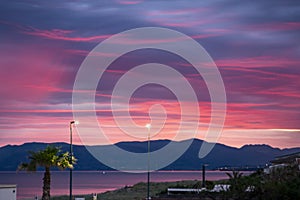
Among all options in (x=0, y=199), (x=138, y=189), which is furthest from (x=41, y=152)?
(x=138, y=189)

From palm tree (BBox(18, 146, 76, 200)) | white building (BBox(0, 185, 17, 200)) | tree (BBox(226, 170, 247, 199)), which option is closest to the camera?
white building (BBox(0, 185, 17, 200))

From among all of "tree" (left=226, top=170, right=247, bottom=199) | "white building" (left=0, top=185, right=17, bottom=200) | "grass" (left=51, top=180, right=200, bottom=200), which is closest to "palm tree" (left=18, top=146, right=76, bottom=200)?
"white building" (left=0, top=185, right=17, bottom=200)

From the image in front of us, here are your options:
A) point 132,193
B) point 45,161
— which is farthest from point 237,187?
point 132,193

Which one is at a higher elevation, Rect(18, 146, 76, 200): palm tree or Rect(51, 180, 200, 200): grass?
Rect(18, 146, 76, 200): palm tree

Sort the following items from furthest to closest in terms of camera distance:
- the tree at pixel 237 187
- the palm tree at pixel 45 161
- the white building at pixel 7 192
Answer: the palm tree at pixel 45 161 < the tree at pixel 237 187 < the white building at pixel 7 192

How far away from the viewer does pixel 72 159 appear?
61844mm

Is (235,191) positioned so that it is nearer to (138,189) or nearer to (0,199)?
(0,199)

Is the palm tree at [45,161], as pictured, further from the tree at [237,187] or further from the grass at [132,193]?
the grass at [132,193]

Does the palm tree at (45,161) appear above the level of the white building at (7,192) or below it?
above

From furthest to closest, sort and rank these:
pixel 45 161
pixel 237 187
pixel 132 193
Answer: pixel 132 193 < pixel 45 161 < pixel 237 187

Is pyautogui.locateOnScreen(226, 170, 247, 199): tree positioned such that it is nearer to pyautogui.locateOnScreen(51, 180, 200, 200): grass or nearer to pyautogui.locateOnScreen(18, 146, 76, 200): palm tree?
pyautogui.locateOnScreen(18, 146, 76, 200): palm tree

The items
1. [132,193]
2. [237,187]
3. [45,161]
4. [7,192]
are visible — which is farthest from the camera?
[132,193]

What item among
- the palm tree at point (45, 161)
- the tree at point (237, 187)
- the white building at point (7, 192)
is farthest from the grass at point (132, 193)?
the white building at point (7, 192)

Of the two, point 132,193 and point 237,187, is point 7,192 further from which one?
point 132,193
